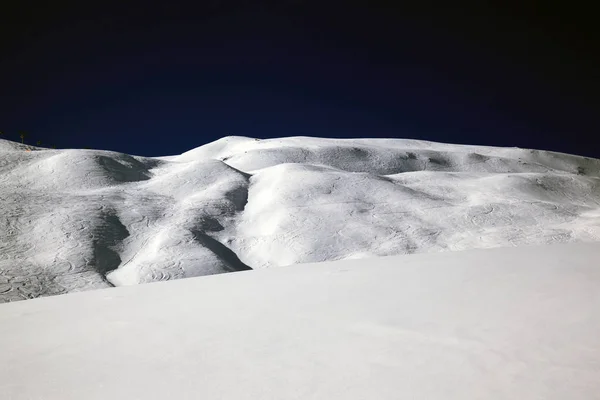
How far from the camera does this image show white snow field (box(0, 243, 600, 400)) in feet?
4.44

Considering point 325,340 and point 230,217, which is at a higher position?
point 325,340

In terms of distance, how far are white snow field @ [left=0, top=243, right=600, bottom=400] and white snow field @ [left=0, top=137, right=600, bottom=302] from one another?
4843 mm

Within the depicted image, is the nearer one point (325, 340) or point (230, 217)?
point (325, 340)

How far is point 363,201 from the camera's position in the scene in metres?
10.7

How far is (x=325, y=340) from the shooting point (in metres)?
1.76

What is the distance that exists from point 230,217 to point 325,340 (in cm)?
857

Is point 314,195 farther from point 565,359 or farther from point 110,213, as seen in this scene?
point 565,359

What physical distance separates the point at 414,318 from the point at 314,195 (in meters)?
8.99

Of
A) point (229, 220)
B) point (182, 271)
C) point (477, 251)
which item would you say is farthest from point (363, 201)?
point (477, 251)

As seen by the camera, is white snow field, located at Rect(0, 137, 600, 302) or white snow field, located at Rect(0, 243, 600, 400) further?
white snow field, located at Rect(0, 137, 600, 302)

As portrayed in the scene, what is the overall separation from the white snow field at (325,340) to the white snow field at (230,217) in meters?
4.84

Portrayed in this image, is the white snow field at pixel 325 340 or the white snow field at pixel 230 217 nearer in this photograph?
the white snow field at pixel 325 340

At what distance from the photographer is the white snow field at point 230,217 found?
7.43m

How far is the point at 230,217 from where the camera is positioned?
1013 cm
